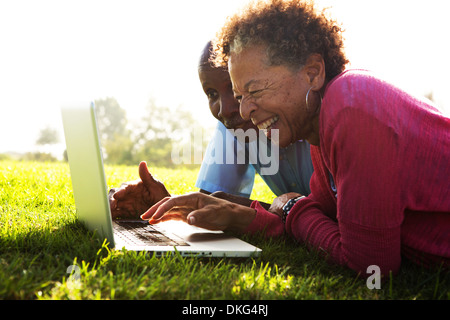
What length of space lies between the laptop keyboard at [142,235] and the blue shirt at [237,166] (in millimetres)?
1184

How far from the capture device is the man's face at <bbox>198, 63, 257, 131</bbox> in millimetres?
3252

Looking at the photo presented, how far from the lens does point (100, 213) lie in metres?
2.08

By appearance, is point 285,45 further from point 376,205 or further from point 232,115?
point 232,115

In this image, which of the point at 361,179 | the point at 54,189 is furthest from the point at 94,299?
the point at 54,189

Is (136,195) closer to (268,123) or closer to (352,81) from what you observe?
(268,123)

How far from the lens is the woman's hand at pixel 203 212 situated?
2.29 metres

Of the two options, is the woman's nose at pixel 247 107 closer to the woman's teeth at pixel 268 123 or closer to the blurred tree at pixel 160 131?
the woman's teeth at pixel 268 123

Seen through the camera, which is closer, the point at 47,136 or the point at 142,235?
the point at 142,235

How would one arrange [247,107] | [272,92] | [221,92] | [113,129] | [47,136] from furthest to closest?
[113,129] < [47,136] < [221,92] < [247,107] < [272,92]

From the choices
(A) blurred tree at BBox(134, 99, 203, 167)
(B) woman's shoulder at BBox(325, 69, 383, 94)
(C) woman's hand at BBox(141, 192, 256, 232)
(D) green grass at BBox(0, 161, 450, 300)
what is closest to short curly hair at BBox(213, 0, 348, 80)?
(B) woman's shoulder at BBox(325, 69, 383, 94)

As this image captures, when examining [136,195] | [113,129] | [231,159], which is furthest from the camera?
[113,129]

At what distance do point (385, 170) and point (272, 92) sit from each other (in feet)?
2.29

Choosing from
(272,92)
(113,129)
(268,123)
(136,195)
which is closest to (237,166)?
(136,195)

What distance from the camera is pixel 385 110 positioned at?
189 cm
